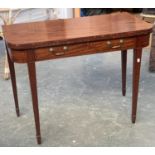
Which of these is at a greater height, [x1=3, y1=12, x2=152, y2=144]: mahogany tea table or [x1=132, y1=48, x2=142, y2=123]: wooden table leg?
[x1=3, y1=12, x2=152, y2=144]: mahogany tea table

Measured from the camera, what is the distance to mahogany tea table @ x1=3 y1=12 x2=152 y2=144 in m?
1.45

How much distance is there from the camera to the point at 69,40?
148cm

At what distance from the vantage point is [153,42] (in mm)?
2494

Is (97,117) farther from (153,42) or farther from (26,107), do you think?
(153,42)

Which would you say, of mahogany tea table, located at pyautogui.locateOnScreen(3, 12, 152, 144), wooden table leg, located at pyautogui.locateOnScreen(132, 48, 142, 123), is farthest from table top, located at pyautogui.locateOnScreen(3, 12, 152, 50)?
wooden table leg, located at pyautogui.locateOnScreen(132, 48, 142, 123)

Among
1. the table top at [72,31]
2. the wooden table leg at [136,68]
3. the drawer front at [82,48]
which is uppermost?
the table top at [72,31]

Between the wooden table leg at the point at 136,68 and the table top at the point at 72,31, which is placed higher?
the table top at the point at 72,31

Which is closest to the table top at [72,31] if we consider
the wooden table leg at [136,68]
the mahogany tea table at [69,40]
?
the mahogany tea table at [69,40]

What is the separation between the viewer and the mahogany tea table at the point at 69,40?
4.75ft

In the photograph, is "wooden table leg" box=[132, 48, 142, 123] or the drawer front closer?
the drawer front

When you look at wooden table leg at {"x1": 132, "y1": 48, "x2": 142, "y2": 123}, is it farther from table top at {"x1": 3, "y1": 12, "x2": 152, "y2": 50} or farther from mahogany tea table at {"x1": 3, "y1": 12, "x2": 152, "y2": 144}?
table top at {"x1": 3, "y1": 12, "x2": 152, "y2": 50}

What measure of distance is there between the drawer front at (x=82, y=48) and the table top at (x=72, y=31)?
0.12ft

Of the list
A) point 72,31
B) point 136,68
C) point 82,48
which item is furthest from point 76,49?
point 136,68

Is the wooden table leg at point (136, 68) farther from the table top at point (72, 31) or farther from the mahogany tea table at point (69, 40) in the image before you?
the table top at point (72, 31)
